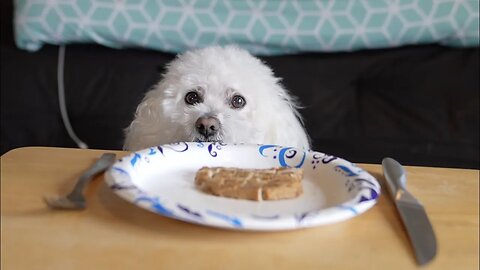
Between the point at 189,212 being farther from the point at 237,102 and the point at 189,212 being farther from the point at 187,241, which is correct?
the point at 237,102

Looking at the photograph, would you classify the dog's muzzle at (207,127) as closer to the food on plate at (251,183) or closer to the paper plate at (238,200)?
the paper plate at (238,200)

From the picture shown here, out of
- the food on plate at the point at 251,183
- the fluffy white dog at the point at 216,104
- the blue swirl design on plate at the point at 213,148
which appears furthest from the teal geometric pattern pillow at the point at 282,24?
the food on plate at the point at 251,183

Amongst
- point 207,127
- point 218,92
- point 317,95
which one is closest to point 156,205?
point 207,127

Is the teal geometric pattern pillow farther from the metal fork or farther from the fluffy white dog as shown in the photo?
the metal fork

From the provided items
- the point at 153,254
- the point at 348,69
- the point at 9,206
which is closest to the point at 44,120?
the point at 348,69

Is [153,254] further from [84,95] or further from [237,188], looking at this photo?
[84,95]
